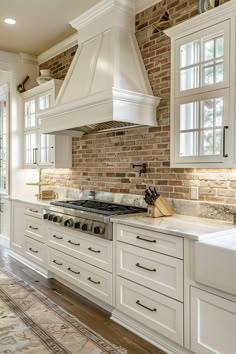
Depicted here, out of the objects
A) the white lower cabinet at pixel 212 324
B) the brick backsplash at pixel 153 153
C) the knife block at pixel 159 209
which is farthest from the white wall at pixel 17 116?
the white lower cabinet at pixel 212 324

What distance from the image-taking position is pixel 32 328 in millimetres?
2789

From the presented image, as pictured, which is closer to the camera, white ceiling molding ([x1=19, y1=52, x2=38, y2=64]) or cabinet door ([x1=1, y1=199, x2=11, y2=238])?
white ceiling molding ([x1=19, y1=52, x2=38, y2=64])

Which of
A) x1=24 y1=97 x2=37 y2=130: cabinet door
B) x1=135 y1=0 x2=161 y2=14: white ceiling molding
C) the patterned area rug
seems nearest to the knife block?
the patterned area rug

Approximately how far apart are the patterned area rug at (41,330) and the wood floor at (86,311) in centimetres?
7

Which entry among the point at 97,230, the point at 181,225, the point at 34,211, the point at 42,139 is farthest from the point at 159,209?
the point at 42,139

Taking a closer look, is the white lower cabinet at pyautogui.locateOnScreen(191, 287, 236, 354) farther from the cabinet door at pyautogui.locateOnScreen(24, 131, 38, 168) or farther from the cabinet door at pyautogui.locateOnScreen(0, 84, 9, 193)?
the cabinet door at pyautogui.locateOnScreen(0, 84, 9, 193)

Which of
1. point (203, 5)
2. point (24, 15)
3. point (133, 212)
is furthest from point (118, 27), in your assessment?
point (133, 212)

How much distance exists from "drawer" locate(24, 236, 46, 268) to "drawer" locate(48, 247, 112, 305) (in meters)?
0.22

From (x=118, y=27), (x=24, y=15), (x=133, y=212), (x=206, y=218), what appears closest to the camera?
(x=206, y=218)

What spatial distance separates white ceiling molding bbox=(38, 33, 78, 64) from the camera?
4507 millimetres

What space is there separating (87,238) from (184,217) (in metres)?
0.98

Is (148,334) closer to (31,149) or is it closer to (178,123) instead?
(178,123)

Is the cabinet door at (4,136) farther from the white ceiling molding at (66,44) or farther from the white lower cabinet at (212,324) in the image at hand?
the white lower cabinet at (212,324)

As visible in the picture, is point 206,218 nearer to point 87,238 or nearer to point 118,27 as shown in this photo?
point 87,238
